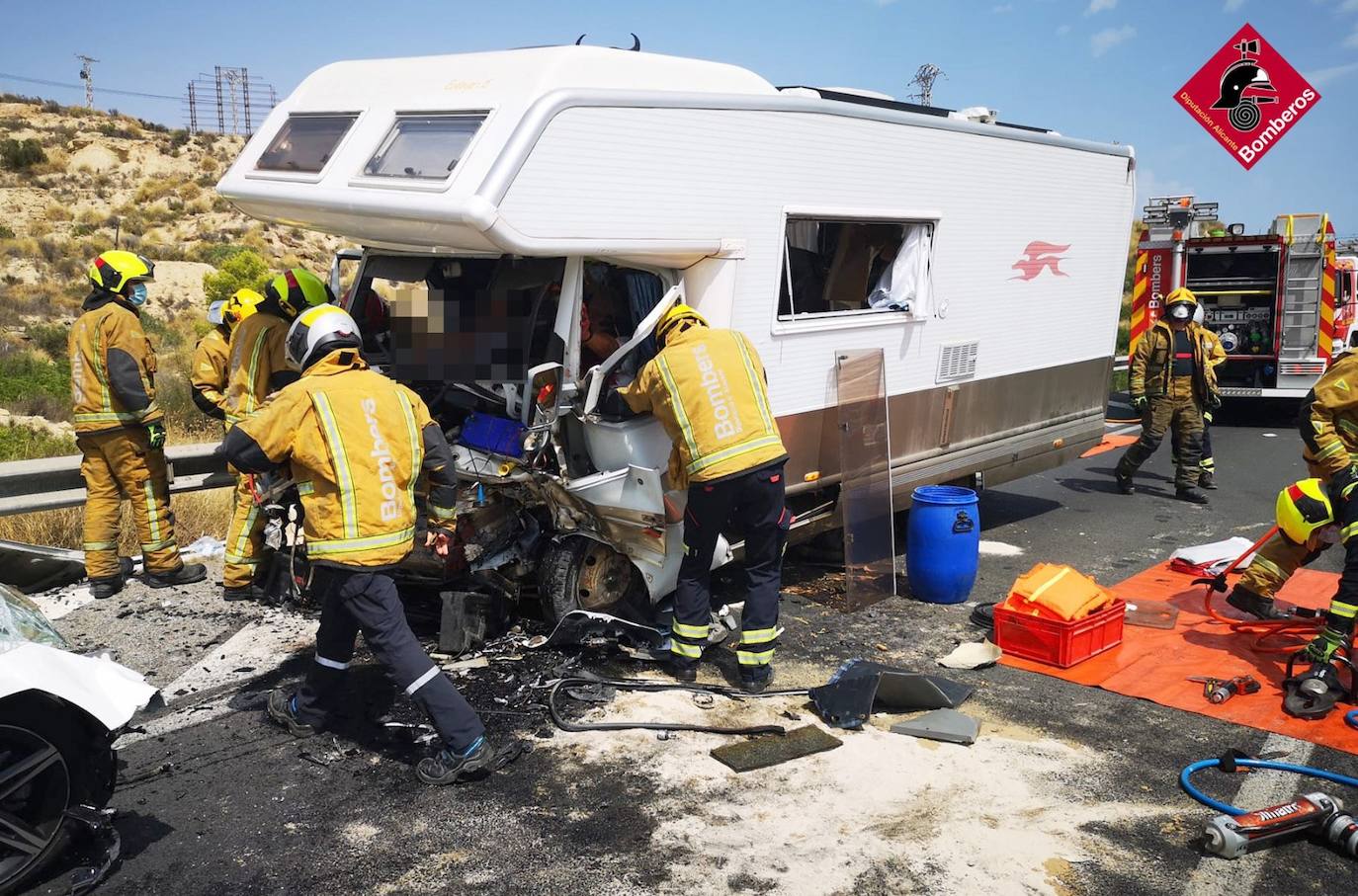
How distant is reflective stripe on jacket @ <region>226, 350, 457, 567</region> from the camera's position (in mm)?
4188

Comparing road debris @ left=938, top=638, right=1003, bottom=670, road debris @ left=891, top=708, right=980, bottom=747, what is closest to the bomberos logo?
road debris @ left=938, top=638, right=1003, bottom=670

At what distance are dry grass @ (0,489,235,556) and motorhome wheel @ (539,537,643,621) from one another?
321 centimetres

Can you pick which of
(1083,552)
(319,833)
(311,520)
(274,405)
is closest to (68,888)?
(319,833)

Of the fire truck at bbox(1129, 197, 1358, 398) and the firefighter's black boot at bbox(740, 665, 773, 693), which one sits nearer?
the firefighter's black boot at bbox(740, 665, 773, 693)

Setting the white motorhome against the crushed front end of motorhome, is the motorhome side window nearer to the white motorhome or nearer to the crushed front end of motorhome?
the white motorhome

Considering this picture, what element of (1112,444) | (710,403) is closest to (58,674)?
(710,403)

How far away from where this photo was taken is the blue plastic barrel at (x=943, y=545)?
6.64 meters

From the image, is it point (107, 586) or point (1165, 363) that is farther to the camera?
point (1165, 363)

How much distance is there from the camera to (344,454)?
165 inches

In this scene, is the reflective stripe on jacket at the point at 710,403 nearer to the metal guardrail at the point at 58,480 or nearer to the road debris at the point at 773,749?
the road debris at the point at 773,749

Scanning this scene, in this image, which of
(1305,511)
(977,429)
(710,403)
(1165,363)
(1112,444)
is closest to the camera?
(710,403)

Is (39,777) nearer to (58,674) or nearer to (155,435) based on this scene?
(58,674)

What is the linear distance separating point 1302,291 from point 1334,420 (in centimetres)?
1056

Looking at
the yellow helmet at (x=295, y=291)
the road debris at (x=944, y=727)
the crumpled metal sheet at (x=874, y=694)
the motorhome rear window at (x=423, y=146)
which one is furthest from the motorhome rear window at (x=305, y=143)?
the road debris at (x=944, y=727)
